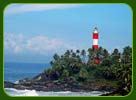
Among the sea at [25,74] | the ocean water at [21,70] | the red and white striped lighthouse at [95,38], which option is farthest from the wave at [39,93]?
the red and white striped lighthouse at [95,38]

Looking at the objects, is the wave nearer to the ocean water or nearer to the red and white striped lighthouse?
the ocean water

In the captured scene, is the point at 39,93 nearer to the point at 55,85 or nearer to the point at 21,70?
the point at 55,85

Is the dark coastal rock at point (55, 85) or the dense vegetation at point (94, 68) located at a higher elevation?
the dense vegetation at point (94, 68)

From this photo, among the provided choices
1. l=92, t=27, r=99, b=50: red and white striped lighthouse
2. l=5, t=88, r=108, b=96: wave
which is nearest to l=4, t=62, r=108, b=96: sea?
l=5, t=88, r=108, b=96: wave

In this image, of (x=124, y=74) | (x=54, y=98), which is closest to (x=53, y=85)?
(x=54, y=98)

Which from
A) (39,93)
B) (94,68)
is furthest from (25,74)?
(94,68)

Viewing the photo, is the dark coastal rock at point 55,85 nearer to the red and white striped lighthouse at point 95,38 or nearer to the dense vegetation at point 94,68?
the dense vegetation at point 94,68
